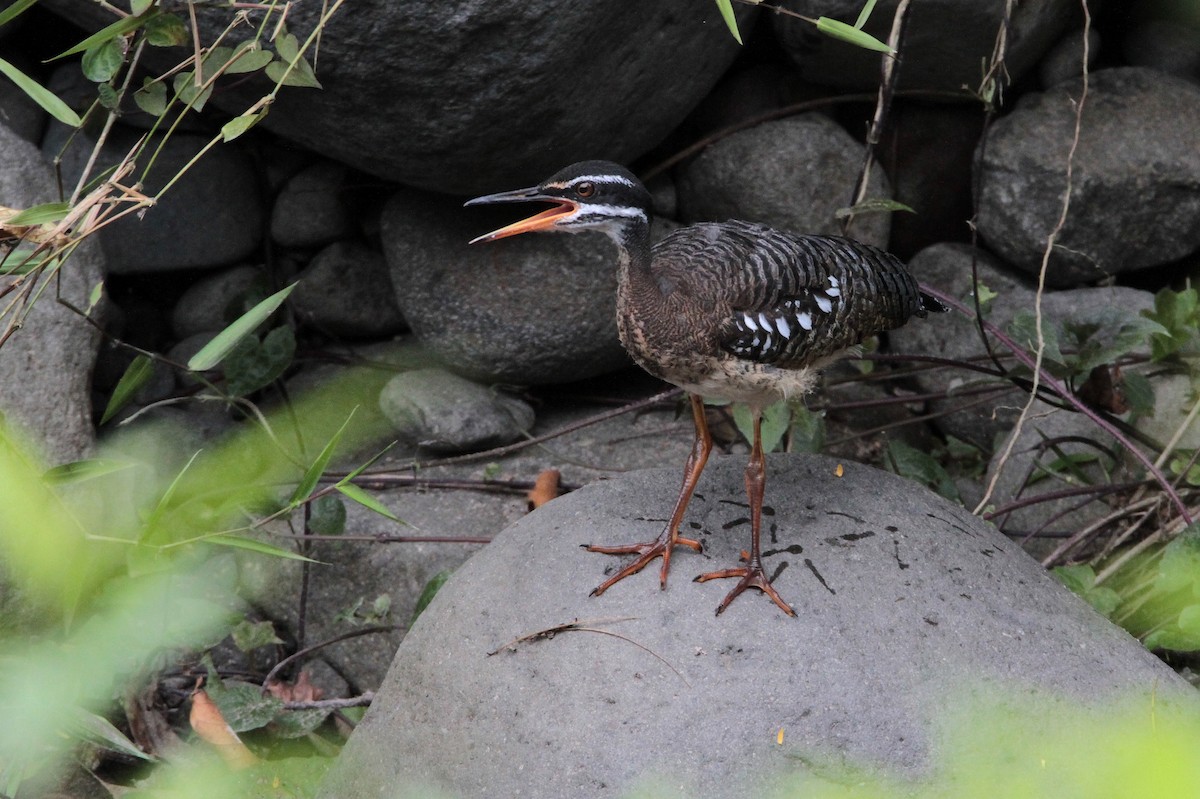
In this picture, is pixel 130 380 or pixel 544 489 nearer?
pixel 130 380

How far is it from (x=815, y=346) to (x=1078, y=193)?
177cm

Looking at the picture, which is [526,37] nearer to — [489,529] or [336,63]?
[336,63]

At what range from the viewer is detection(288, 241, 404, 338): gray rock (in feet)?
13.9

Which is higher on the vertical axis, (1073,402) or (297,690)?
(1073,402)

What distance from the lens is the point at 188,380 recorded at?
412 cm

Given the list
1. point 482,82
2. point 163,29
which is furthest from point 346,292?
point 163,29

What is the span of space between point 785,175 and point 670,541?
5.93ft

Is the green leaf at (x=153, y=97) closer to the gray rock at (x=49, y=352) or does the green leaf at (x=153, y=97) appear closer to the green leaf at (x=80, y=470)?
the gray rock at (x=49, y=352)

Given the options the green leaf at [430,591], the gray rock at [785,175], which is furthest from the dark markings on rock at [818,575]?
the gray rock at [785,175]

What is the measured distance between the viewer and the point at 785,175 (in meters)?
4.05

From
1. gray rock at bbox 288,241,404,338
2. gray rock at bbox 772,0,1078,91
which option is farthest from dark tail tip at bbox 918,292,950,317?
gray rock at bbox 288,241,404,338

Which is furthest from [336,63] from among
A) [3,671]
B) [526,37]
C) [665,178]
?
[3,671]

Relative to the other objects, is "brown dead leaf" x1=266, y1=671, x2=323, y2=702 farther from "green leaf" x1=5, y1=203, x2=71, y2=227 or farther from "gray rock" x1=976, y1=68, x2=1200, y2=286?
"gray rock" x1=976, y1=68, x2=1200, y2=286

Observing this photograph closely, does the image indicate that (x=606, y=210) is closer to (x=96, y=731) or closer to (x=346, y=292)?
(x=96, y=731)
